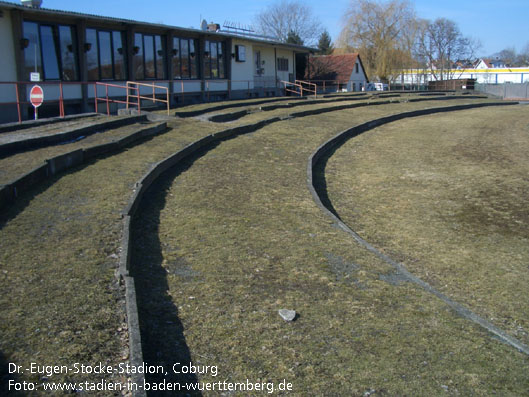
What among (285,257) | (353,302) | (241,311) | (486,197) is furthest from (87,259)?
(486,197)

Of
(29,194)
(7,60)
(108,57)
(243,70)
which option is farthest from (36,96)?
(243,70)

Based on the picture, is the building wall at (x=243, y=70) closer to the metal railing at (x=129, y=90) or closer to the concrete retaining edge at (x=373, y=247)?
the metal railing at (x=129, y=90)

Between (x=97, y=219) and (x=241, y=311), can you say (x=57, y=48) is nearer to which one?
(x=97, y=219)

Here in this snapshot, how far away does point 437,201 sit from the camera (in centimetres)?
1126

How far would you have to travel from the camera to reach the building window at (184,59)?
83.3 feet

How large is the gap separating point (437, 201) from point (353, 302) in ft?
21.9

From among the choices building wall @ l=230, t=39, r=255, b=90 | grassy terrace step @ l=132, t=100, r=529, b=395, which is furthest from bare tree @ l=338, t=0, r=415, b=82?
grassy terrace step @ l=132, t=100, r=529, b=395

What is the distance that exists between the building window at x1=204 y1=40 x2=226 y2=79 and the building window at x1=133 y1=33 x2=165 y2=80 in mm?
3630

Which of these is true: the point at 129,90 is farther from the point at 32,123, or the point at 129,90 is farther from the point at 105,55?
the point at 32,123

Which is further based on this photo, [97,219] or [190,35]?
[190,35]

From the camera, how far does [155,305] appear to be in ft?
16.7

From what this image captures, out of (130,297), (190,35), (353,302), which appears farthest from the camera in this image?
(190,35)

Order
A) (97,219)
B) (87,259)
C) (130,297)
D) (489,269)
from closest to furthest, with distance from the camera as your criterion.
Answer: (130,297)
(87,259)
(97,219)
(489,269)

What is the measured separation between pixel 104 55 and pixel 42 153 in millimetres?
11611
